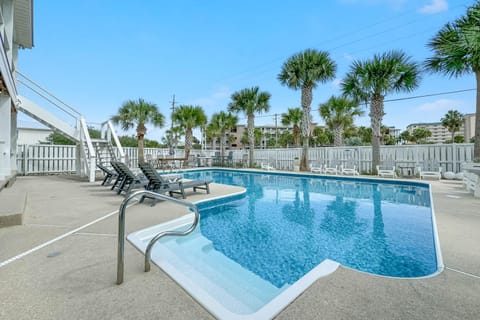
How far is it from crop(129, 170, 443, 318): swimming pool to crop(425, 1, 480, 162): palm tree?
5825 mm

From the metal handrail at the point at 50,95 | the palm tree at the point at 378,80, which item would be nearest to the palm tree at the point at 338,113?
the palm tree at the point at 378,80

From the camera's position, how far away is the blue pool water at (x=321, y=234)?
332 centimetres

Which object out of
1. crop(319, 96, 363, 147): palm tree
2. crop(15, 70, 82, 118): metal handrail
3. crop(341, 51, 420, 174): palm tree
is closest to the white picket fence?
crop(341, 51, 420, 174): palm tree

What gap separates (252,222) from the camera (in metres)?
5.26

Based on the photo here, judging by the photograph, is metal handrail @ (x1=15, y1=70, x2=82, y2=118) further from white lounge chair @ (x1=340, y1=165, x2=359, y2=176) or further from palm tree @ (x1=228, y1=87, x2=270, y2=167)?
white lounge chair @ (x1=340, y1=165, x2=359, y2=176)

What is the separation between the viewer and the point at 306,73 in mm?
15055

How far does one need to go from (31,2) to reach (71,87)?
10597mm

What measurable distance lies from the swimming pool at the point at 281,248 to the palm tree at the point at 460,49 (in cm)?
582

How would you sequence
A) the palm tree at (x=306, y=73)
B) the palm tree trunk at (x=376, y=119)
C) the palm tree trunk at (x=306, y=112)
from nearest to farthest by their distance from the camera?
the palm tree trunk at (x=376, y=119) → the palm tree at (x=306, y=73) → the palm tree trunk at (x=306, y=112)

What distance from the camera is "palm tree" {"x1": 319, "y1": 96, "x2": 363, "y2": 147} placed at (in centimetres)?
1895

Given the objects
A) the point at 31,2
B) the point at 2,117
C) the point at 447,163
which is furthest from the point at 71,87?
the point at 447,163

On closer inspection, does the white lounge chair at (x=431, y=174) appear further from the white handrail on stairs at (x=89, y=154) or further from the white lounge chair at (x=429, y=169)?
the white handrail on stairs at (x=89, y=154)

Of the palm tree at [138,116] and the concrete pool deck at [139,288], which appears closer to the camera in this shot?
the concrete pool deck at [139,288]

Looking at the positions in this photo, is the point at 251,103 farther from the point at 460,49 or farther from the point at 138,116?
the point at 460,49
